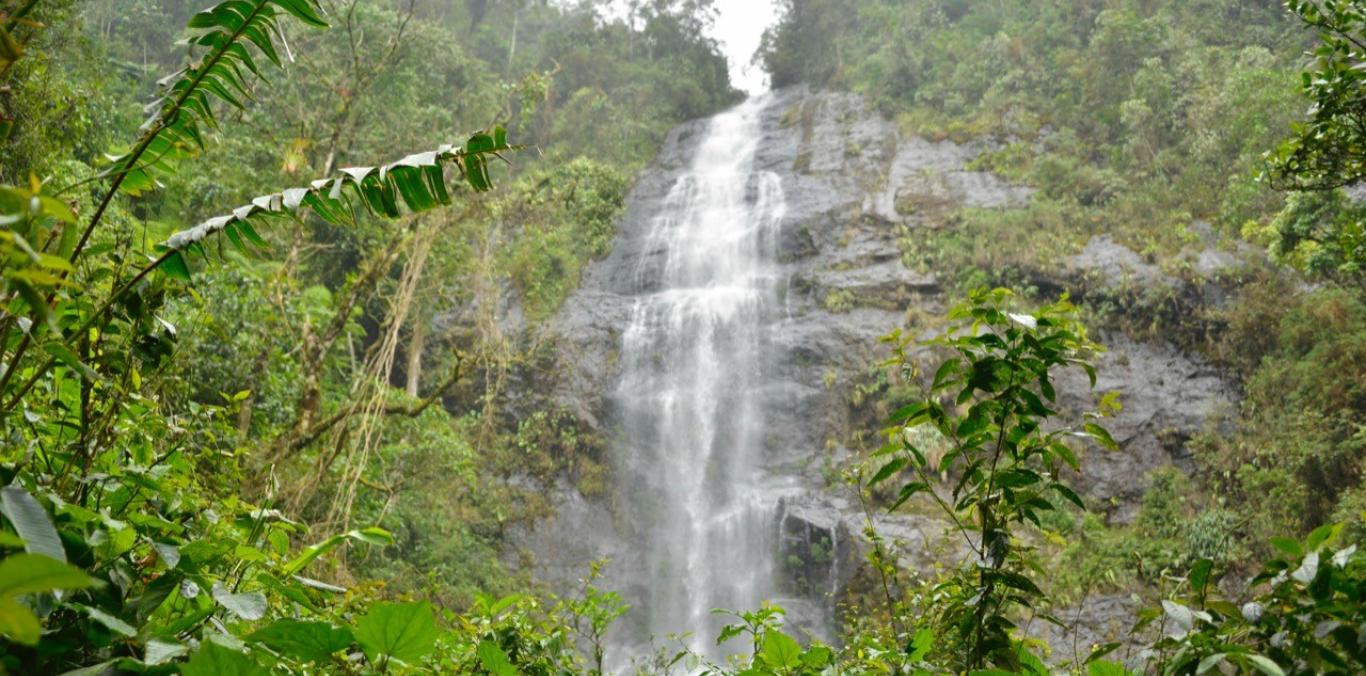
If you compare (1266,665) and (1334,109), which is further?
(1334,109)

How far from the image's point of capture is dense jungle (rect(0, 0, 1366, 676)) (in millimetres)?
1373

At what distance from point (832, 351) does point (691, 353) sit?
262 cm

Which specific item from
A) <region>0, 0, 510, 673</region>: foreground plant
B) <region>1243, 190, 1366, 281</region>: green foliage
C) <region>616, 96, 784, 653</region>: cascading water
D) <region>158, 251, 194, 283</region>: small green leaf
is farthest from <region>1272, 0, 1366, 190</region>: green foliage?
<region>616, 96, 784, 653</region>: cascading water

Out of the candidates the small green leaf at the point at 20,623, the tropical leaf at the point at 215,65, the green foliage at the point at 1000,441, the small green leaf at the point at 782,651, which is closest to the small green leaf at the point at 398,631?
the small green leaf at the point at 20,623

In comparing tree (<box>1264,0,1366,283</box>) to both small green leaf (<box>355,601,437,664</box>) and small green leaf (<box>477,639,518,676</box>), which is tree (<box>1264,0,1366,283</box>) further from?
small green leaf (<box>355,601,437,664</box>)

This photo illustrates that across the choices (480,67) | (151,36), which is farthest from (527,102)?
(151,36)

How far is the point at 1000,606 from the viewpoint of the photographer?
171 cm

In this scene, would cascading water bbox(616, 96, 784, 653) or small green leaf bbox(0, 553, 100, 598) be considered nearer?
small green leaf bbox(0, 553, 100, 598)

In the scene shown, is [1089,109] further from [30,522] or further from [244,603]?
[30,522]

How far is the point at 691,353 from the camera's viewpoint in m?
15.6

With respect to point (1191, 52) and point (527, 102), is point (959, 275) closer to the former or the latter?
point (1191, 52)

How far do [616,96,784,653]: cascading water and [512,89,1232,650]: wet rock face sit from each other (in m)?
0.28

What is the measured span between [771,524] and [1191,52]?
13268 millimetres

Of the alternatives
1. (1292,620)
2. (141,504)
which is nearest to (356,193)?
(141,504)
